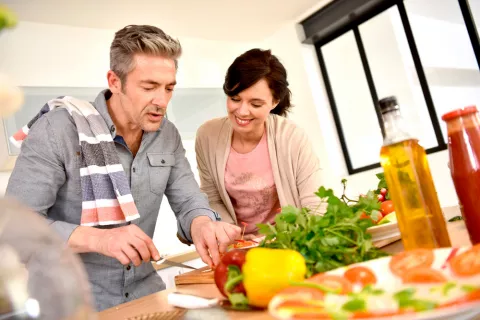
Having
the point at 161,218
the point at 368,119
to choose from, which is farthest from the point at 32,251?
the point at 368,119

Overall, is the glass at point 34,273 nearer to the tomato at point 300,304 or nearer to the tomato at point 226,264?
the tomato at point 300,304

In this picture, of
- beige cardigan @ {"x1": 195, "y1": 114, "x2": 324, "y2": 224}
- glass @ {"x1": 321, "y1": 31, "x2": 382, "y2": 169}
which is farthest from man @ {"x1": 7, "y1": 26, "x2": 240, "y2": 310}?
glass @ {"x1": 321, "y1": 31, "x2": 382, "y2": 169}

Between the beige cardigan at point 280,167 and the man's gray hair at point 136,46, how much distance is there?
1.66 ft

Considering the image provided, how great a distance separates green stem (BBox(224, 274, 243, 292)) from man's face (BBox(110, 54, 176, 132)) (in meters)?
0.95

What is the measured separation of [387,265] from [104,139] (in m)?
1.08

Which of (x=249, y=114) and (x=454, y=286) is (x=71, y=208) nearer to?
(x=249, y=114)

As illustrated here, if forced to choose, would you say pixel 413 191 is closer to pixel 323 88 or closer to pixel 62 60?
pixel 62 60

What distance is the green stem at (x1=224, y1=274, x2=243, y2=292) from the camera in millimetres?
613

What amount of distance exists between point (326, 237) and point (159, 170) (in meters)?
0.95

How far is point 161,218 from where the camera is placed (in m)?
3.53

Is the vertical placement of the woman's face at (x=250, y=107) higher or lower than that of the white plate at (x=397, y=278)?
higher

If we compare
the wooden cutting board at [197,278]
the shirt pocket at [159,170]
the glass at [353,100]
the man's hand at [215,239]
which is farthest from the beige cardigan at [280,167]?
the glass at [353,100]

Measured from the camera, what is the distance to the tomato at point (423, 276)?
1.58 ft

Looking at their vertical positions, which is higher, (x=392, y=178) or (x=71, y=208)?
(x=71, y=208)
